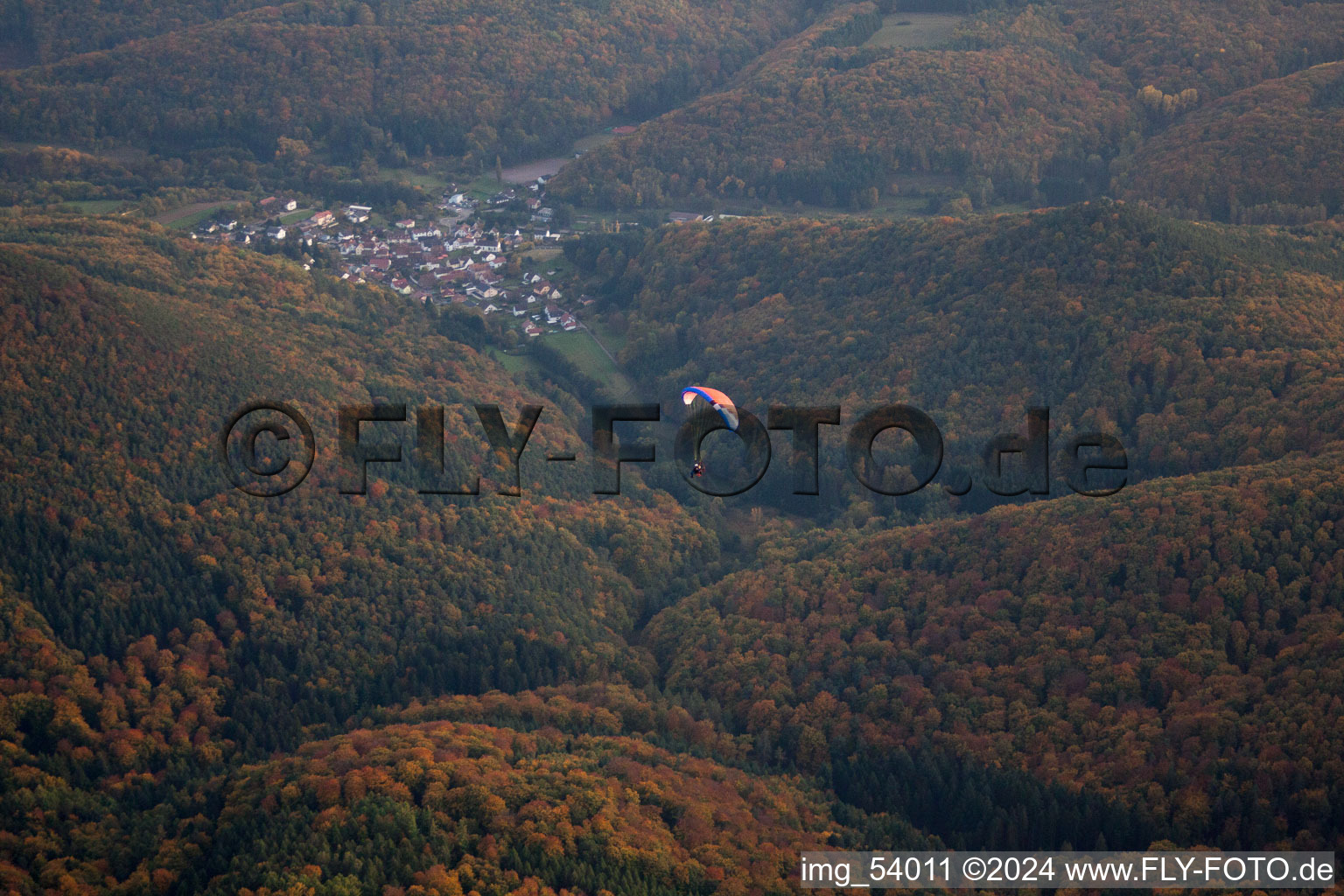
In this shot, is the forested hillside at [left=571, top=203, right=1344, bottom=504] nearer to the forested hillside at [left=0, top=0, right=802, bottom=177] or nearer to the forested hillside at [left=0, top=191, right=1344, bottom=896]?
the forested hillside at [left=0, top=191, right=1344, bottom=896]

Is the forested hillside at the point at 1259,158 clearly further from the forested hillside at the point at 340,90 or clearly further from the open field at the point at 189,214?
the open field at the point at 189,214

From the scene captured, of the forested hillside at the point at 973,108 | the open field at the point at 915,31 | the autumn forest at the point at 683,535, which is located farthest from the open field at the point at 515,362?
the open field at the point at 915,31

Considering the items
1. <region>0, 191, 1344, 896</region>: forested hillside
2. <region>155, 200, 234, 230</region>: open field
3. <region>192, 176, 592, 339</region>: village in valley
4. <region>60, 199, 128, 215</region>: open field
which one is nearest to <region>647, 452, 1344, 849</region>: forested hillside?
<region>0, 191, 1344, 896</region>: forested hillside

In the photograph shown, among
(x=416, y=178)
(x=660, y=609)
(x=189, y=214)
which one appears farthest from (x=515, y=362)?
(x=416, y=178)

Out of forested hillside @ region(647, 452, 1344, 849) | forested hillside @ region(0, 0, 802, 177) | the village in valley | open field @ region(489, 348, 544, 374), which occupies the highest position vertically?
forested hillside @ region(0, 0, 802, 177)

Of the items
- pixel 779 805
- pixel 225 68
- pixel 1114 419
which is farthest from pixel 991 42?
pixel 779 805
